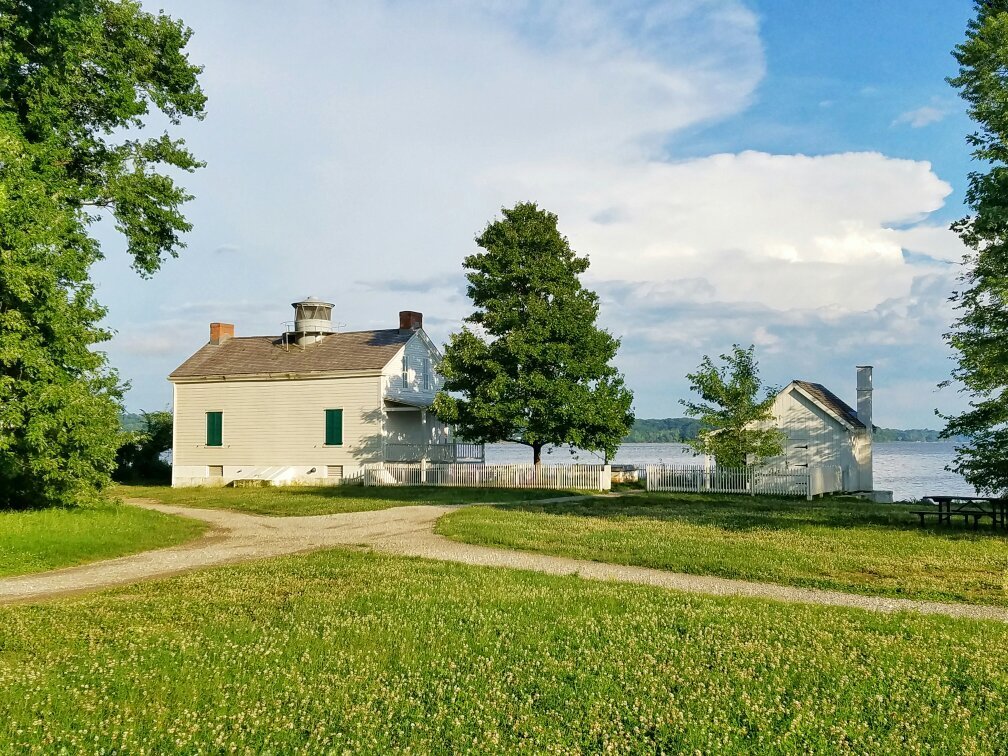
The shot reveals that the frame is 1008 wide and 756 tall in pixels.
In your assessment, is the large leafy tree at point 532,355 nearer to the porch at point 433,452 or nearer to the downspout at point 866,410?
the porch at point 433,452

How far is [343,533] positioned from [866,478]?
28701 millimetres

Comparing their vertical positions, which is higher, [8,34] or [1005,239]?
[8,34]

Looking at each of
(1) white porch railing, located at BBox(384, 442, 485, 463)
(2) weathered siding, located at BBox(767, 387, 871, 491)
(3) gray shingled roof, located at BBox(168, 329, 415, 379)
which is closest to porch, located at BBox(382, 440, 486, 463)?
(1) white porch railing, located at BBox(384, 442, 485, 463)

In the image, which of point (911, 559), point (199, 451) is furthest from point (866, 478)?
point (199, 451)

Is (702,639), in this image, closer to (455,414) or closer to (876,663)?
(876,663)

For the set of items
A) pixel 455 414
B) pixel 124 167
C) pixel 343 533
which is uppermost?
pixel 124 167

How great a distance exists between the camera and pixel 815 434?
1433 inches

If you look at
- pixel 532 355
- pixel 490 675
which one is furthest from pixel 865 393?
pixel 490 675

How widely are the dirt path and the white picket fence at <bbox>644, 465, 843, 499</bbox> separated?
14.4 metres

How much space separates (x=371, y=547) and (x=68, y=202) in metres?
15.2

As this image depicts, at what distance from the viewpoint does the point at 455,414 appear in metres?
33.6

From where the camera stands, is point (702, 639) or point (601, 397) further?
point (601, 397)

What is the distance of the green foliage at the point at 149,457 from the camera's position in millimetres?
41500

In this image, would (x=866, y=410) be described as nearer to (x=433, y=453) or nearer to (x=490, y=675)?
(x=433, y=453)
